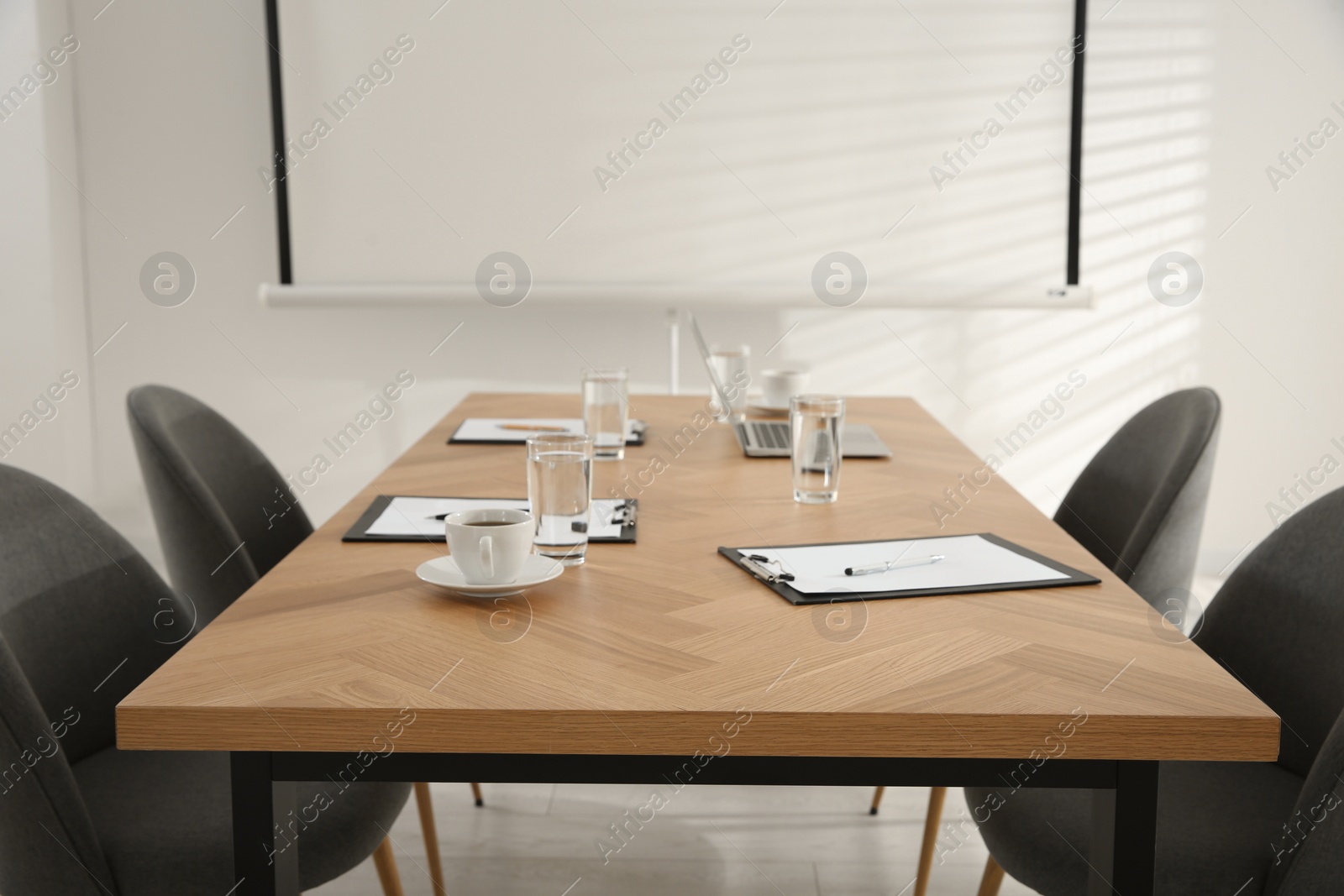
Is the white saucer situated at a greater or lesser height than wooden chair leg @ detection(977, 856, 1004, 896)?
greater

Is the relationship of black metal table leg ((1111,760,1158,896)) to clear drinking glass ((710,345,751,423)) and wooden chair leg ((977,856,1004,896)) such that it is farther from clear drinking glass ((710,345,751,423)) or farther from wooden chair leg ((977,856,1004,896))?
clear drinking glass ((710,345,751,423))

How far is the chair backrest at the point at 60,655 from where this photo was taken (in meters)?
0.97

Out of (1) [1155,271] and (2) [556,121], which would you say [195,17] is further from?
(1) [1155,271]

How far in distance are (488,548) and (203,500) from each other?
706mm

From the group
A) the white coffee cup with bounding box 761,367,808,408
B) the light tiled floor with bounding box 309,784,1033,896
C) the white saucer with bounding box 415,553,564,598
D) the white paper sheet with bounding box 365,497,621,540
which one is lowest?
the light tiled floor with bounding box 309,784,1033,896

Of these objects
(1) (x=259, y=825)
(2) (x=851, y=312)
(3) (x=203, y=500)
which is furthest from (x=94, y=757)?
(2) (x=851, y=312)

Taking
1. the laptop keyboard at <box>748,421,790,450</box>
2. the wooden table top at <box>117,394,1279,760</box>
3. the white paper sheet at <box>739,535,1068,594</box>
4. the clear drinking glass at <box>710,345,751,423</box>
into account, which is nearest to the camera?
the wooden table top at <box>117,394,1279,760</box>

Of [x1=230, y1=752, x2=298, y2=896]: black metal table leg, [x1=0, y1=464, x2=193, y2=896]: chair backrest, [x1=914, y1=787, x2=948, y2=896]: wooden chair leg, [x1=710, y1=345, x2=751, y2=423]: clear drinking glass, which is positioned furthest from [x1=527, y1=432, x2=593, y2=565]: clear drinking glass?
[x1=710, y1=345, x2=751, y2=423]: clear drinking glass

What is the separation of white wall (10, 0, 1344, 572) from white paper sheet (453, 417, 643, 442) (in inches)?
57.9

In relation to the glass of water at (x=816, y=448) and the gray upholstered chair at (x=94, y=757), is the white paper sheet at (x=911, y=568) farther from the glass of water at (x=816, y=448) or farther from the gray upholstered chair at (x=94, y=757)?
the gray upholstered chair at (x=94, y=757)

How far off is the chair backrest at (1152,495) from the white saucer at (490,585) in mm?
836

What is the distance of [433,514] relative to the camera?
1361mm

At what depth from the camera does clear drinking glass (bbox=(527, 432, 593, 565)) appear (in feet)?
3.76

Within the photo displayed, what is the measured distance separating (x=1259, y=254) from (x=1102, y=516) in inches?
84.7
